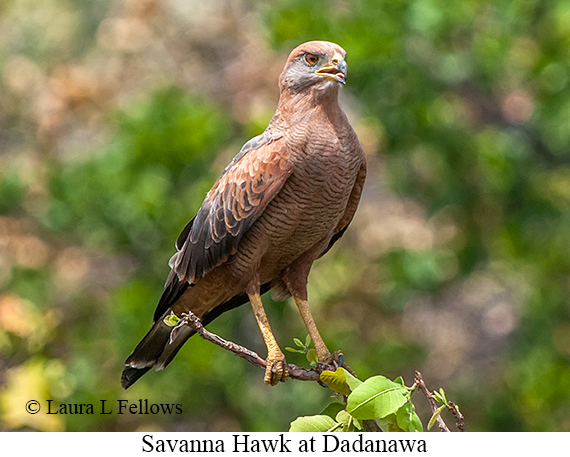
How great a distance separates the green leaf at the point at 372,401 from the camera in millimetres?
2451

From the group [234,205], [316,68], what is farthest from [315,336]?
[316,68]

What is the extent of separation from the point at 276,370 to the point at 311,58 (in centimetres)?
135

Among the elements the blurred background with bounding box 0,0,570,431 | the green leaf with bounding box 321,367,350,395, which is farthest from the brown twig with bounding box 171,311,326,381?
the blurred background with bounding box 0,0,570,431

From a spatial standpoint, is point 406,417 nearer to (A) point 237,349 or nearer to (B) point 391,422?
(B) point 391,422

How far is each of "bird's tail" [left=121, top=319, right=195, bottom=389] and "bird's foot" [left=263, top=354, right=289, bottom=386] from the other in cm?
42

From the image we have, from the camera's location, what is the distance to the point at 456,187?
720cm

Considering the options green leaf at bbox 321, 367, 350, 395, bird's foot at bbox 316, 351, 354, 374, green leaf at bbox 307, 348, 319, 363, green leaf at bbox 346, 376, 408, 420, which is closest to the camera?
green leaf at bbox 346, 376, 408, 420

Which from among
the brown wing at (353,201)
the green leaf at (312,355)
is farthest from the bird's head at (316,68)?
the green leaf at (312,355)

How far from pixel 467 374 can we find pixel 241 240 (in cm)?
652

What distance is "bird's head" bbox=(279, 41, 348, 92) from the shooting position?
9.92 feet

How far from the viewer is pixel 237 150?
683cm

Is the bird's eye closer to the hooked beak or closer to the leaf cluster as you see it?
the hooked beak

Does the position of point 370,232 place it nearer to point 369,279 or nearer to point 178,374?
point 369,279

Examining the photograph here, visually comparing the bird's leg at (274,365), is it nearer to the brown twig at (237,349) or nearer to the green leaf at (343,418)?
the brown twig at (237,349)
